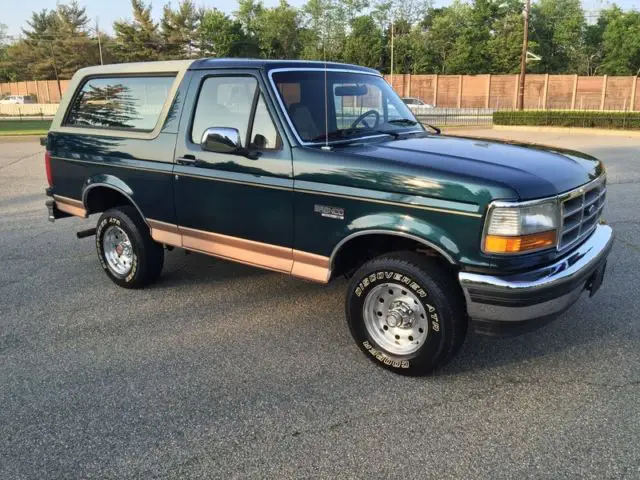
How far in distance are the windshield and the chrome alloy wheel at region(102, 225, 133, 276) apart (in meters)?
2.30

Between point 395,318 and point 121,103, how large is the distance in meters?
3.35

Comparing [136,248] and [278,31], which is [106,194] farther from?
[278,31]

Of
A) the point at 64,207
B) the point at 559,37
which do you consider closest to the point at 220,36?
the point at 559,37

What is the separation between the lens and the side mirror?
4.00 m

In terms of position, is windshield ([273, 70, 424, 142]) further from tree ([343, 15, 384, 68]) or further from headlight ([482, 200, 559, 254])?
tree ([343, 15, 384, 68])

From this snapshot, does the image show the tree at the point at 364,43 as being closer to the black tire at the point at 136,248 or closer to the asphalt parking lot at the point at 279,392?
the black tire at the point at 136,248

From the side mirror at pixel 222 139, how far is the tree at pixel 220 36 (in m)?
67.9

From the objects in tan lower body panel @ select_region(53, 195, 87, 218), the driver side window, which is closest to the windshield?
the driver side window

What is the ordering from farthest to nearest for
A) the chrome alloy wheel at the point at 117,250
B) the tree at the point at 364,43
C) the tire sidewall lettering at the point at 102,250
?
the tree at the point at 364,43 < the chrome alloy wheel at the point at 117,250 < the tire sidewall lettering at the point at 102,250

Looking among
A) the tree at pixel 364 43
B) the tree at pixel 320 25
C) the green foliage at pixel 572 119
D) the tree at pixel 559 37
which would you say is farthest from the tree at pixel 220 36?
the green foliage at pixel 572 119

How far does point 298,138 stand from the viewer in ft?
13.1

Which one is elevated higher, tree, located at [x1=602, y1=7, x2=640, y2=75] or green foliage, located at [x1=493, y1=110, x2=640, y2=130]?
tree, located at [x1=602, y1=7, x2=640, y2=75]

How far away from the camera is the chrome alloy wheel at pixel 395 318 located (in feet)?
12.1

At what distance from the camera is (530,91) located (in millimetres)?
57812
